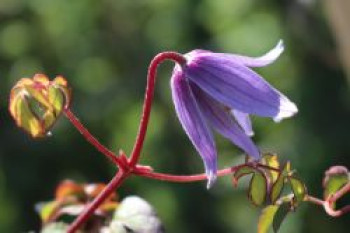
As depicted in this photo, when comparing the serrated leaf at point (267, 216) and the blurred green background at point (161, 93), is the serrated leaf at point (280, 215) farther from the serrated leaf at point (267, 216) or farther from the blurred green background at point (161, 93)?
the blurred green background at point (161, 93)

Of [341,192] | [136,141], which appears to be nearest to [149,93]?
[136,141]

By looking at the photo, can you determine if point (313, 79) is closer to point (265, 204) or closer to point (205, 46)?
point (205, 46)

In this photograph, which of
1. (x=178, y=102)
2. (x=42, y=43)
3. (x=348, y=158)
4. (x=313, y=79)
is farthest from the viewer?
(x=42, y=43)

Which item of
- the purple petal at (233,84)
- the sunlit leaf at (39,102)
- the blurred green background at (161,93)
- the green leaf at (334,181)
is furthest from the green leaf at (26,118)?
the blurred green background at (161,93)

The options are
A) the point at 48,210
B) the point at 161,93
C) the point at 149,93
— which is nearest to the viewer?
the point at 149,93

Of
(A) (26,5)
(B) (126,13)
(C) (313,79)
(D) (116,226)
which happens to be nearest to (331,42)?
(C) (313,79)

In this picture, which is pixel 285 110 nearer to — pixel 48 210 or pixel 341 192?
pixel 341 192
